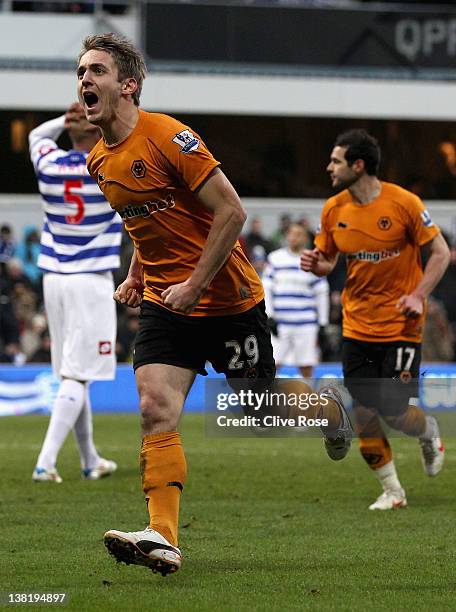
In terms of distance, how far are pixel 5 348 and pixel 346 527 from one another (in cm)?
1218

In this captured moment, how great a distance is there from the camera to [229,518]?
25.9ft

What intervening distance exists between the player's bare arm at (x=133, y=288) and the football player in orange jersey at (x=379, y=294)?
2.15 metres

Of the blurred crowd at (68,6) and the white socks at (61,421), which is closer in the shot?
the white socks at (61,421)

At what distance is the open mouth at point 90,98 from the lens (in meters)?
5.93

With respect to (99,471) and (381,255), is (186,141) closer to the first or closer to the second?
(381,255)

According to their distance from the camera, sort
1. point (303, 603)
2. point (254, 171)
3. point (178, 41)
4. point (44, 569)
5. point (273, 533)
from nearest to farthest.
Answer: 1. point (303, 603)
2. point (44, 569)
3. point (273, 533)
4. point (178, 41)
5. point (254, 171)

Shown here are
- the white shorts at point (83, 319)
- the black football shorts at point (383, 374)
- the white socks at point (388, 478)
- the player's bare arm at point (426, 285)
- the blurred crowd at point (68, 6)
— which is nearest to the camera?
the player's bare arm at point (426, 285)

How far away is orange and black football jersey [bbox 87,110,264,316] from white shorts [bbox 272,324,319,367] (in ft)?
34.5

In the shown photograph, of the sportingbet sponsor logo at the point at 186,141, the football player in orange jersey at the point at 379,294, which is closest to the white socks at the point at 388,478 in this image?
the football player in orange jersey at the point at 379,294

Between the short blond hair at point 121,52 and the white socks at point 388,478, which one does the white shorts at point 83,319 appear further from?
the short blond hair at point 121,52

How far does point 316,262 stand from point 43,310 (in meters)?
11.3

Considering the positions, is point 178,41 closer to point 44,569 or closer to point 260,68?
point 260,68

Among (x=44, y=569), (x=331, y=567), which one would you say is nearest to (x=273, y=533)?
(x=331, y=567)

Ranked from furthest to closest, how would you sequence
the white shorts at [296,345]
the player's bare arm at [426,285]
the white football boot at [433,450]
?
the white shorts at [296,345], the white football boot at [433,450], the player's bare arm at [426,285]
